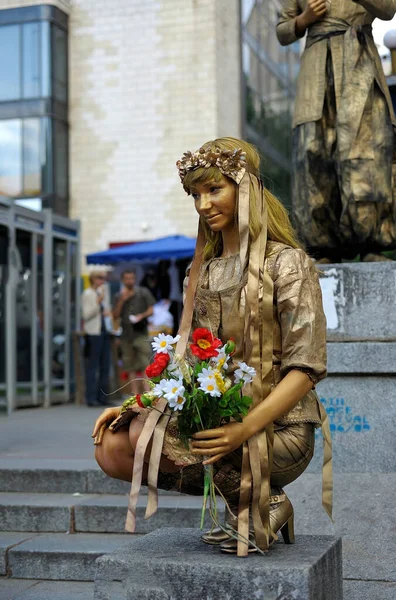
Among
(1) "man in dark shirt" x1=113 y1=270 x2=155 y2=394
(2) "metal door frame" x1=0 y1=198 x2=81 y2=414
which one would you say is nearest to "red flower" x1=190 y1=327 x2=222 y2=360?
(2) "metal door frame" x1=0 y1=198 x2=81 y2=414

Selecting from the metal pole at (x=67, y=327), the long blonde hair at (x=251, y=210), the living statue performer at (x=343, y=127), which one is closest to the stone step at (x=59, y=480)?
the living statue performer at (x=343, y=127)

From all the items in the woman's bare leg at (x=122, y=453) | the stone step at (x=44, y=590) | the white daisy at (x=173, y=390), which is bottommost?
the stone step at (x=44, y=590)

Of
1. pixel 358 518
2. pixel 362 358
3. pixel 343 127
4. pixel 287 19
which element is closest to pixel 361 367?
pixel 362 358

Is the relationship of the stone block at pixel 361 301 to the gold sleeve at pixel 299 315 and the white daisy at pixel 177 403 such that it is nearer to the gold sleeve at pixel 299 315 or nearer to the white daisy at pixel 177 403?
the gold sleeve at pixel 299 315

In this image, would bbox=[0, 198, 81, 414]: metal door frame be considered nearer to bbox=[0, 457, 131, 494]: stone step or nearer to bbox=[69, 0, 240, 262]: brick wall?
bbox=[0, 457, 131, 494]: stone step

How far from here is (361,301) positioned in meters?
5.10

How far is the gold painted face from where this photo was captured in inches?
126

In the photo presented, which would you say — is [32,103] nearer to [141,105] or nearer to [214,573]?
[141,105]

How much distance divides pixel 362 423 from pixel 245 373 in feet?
7.29

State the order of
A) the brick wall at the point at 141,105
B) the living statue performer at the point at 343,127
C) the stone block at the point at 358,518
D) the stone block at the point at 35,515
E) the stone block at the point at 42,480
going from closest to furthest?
1. the stone block at the point at 358,518
2. the living statue performer at the point at 343,127
3. the stone block at the point at 35,515
4. the stone block at the point at 42,480
5. the brick wall at the point at 141,105

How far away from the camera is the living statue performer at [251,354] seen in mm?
2979

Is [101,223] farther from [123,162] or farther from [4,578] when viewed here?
[4,578]

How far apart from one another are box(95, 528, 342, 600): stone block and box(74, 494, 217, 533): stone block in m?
2.20

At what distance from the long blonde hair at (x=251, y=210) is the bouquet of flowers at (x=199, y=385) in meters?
0.52
